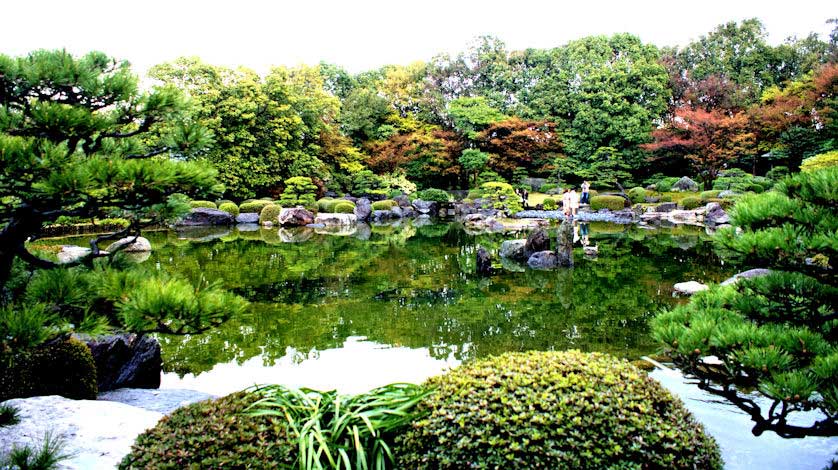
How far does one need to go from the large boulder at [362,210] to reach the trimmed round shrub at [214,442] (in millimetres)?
22359

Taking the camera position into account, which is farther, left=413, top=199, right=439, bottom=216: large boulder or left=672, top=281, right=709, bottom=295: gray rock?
left=413, top=199, right=439, bottom=216: large boulder

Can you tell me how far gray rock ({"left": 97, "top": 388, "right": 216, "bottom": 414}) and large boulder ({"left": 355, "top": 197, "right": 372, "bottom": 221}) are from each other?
20.7 metres

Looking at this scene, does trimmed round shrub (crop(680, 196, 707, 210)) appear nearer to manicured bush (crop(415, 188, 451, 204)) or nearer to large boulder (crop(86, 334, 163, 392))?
manicured bush (crop(415, 188, 451, 204))

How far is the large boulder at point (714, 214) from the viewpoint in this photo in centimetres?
1898

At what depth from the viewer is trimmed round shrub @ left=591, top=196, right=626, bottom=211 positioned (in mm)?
23922

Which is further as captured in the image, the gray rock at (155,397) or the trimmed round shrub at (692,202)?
the trimmed round shrub at (692,202)

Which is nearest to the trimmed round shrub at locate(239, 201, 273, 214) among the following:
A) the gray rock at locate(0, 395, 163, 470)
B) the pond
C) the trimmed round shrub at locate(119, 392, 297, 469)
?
the pond

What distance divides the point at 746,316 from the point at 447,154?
92.5 ft

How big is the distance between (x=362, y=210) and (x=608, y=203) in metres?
11.7

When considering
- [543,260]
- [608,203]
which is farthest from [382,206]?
[543,260]

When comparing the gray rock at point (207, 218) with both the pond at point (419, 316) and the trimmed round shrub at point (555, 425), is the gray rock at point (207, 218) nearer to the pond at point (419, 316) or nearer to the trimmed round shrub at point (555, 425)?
the pond at point (419, 316)

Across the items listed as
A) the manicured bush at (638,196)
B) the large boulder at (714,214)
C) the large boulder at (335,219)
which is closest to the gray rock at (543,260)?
the large boulder at (714,214)

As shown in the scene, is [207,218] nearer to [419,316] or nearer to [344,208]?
[344,208]

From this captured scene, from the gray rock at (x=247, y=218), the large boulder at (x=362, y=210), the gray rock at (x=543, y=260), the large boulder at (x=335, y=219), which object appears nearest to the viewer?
the gray rock at (x=543, y=260)
